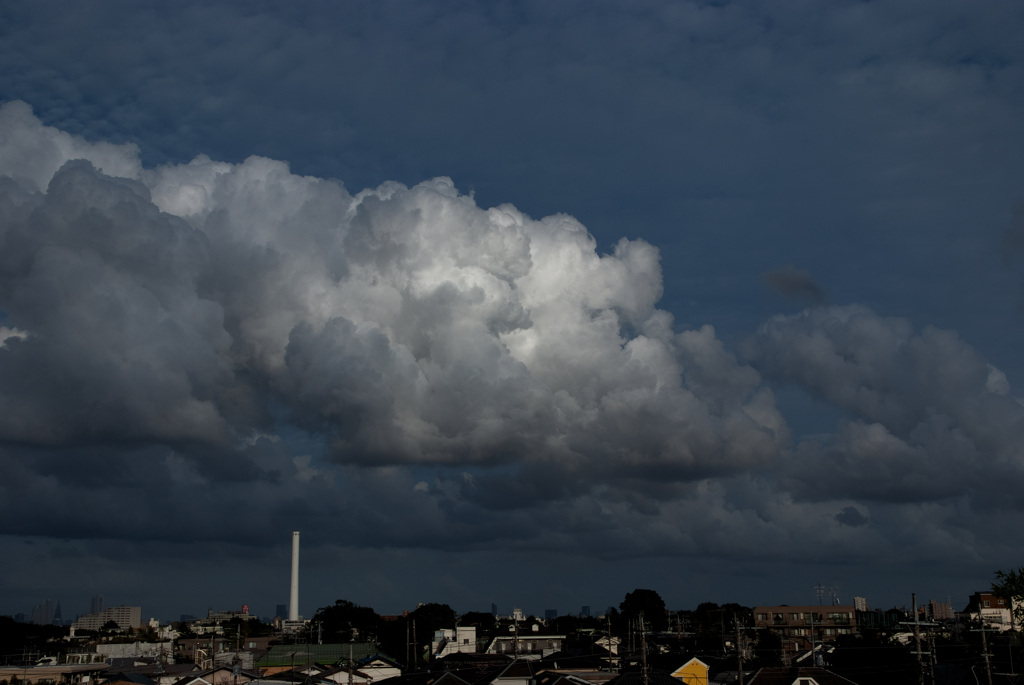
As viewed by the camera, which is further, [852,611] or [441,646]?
[852,611]

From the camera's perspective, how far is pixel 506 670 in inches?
3113

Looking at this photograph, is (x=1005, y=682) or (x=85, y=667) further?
(x=85, y=667)

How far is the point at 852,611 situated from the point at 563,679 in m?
95.1

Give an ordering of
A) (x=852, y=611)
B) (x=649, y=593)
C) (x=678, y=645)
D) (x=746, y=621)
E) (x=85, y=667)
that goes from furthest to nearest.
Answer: (x=649, y=593), (x=746, y=621), (x=852, y=611), (x=678, y=645), (x=85, y=667)

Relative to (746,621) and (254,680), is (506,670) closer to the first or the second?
(254,680)

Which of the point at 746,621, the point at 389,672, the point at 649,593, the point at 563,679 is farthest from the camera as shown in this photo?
the point at 649,593

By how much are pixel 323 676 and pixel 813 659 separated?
4621 centimetres

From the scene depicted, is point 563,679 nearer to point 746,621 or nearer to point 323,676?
point 323,676

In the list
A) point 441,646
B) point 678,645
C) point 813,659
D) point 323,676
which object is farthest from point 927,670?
point 441,646

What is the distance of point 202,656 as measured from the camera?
136625mm

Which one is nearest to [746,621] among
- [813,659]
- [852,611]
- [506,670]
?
[852,611]

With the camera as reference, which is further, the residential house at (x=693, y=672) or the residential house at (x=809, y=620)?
the residential house at (x=809, y=620)

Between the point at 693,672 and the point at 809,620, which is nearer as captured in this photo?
the point at 693,672

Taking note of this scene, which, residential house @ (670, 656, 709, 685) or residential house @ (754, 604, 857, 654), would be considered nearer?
residential house @ (670, 656, 709, 685)
